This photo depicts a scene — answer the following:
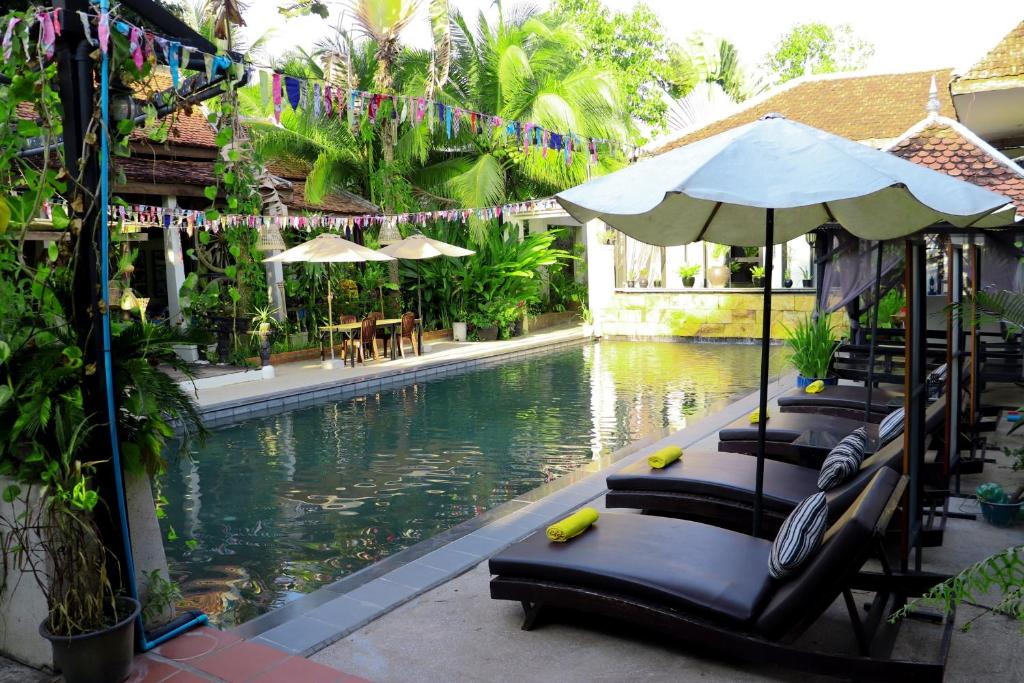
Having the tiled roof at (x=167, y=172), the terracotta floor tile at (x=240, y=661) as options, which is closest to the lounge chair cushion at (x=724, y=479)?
the terracotta floor tile at (x=240, y=661)

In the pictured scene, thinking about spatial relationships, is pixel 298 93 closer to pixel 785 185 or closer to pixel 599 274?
pixel 785 185

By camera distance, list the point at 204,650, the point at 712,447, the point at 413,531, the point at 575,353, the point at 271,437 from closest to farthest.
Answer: the point at 204,650, the point at 413,531, the point at 712,447, the point at 271,437, the point at 575,353

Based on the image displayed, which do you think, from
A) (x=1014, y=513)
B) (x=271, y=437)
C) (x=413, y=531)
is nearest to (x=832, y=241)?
(x=1014, y=513)

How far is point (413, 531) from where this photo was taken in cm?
607

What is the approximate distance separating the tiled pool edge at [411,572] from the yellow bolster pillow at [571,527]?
854 mm

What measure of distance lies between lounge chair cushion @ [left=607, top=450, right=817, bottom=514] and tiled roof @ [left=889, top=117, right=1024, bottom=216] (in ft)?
10.6

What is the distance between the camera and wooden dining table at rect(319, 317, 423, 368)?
14.5 metres

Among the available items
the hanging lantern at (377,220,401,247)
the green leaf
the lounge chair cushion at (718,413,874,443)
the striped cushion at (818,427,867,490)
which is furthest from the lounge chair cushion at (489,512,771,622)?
the hanging lantern at (377,220,401,247)

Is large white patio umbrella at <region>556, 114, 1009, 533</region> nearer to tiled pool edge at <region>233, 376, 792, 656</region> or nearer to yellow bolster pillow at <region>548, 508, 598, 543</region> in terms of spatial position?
yellow bolster pillow at <region>548, 508, 598, 543</region>

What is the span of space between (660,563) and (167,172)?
13.1 m

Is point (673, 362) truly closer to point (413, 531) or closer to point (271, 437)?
point (271, 437)

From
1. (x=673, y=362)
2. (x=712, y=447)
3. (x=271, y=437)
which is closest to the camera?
(x=712, y=447)

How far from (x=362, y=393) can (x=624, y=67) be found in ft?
76.5

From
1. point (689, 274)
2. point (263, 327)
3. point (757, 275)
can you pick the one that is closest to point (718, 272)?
point (689, 274)
